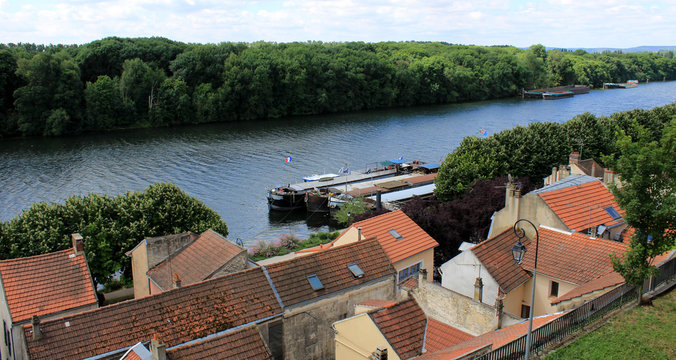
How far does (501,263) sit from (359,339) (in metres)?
9.92

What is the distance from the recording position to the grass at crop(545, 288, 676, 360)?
53.6 feet

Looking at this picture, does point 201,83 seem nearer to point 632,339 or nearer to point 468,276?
point 468,276

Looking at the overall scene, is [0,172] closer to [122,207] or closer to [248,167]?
[248,167]

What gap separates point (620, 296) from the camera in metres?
19.6

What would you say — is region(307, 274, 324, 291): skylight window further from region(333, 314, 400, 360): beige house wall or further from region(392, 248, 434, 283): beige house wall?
region(392, 248, 434, 283): beige house wall

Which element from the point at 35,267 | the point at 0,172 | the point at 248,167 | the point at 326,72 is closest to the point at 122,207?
the point at 35,267

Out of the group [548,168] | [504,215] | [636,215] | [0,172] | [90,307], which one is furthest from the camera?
[0,172]

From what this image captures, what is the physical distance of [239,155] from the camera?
274ft

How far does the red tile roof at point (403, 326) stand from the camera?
19047 mm

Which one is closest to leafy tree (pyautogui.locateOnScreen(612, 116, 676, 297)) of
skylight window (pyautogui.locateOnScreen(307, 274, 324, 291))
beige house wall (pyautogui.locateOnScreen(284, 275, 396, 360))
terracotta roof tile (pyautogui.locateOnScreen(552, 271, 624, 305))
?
terracotta roof tile (pyautogui.locateOnScreen(552, 271, 624, 305))

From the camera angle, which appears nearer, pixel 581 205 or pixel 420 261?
pixel 420 261

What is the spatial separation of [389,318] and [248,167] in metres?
58.8

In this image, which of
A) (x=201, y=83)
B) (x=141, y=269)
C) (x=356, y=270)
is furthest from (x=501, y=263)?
(x=201, y=83)

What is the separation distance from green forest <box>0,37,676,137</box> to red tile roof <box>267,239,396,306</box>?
279 ft
